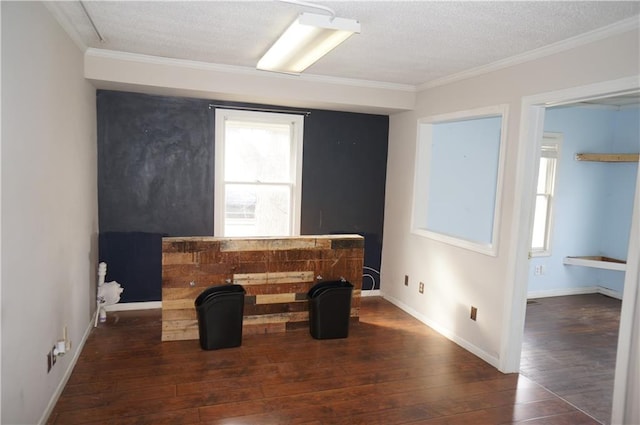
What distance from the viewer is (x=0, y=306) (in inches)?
72.1

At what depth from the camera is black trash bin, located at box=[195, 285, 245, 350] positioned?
3.49 metres

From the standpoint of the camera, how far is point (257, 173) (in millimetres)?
4797

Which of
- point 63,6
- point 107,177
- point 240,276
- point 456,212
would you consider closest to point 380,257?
point 456,212

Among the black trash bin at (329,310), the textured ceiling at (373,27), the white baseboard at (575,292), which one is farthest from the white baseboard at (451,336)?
the textured ceiling at (373,27)

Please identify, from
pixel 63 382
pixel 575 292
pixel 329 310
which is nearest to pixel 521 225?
pixel 329 310

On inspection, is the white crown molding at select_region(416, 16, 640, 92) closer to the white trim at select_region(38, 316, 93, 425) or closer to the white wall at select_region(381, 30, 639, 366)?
the white wall at select_region(381, 30, 639, 366)

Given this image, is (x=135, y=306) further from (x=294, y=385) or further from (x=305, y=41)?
(x=305, y=41)

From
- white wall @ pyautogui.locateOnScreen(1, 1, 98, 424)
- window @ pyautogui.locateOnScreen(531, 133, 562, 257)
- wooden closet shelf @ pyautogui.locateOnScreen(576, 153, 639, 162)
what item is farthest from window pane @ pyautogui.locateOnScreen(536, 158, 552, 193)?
white wall @ pyautogui.locateOnScreen(1, 1, 98, 424)

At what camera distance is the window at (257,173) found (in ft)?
15.3

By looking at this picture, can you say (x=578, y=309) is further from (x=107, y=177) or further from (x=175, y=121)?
(x=107, y=177)

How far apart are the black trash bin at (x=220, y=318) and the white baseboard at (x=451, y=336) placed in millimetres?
1974

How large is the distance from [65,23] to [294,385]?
2.94 meters

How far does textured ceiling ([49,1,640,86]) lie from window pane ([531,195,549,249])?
8.77 feet

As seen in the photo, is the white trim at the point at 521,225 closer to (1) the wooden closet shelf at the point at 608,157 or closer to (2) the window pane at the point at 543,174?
(2) the window pane at the point at 543,174
